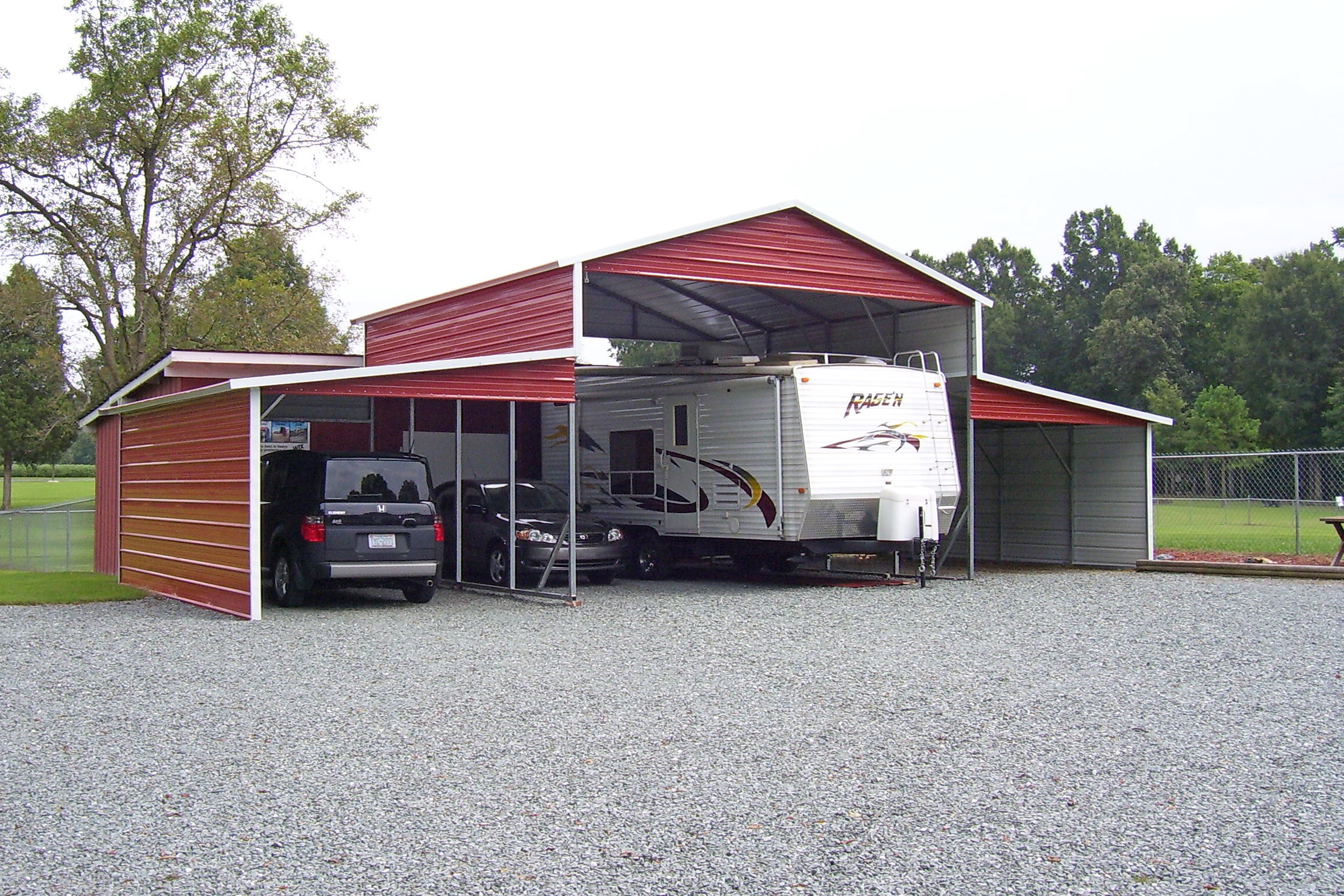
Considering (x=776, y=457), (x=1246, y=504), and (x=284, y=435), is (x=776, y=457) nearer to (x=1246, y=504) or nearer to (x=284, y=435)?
(x=284, y=435)

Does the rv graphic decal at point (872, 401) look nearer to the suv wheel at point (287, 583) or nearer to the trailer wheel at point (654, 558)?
the trailer wheel at point (654, 558)

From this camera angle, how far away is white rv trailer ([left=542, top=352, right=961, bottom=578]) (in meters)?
16.2

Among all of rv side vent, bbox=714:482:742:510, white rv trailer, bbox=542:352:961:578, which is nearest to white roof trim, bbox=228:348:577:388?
white rv trailer, bbox=542:352:961:578

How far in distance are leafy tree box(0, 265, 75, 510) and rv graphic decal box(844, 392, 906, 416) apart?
25.1 m

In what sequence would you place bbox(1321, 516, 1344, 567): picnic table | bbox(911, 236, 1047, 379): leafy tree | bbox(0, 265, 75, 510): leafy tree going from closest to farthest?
1. bbox(1321, 516, 1344, 567): picnic table
2. bbox(0, 265, 75, 510): leafy tree
3. bbox(911, 236, 1047, 379): leafy tree

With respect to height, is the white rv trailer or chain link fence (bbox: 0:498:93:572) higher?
the white rv trailer

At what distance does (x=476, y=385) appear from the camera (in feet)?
46.8

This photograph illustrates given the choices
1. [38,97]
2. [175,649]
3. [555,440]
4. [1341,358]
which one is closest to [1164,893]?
[175,649]

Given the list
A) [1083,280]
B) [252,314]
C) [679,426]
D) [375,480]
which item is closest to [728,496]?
[679,426]

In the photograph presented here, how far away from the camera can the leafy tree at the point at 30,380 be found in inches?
1297

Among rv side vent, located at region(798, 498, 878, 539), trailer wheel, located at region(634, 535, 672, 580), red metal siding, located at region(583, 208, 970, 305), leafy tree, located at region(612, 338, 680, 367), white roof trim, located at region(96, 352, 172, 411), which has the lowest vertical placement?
trailer wheel, located at region(634, 535, 672, 580)

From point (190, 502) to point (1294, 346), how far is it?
55.9m

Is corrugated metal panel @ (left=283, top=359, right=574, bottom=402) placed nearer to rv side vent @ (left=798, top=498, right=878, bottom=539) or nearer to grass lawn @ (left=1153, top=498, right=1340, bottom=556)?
rv side vent @ (left=798, top=498, right=878, bottom=539)

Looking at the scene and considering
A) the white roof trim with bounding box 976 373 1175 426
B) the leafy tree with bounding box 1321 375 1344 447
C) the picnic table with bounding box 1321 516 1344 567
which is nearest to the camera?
the picnic table with bounding box 1321 516 1344 567
